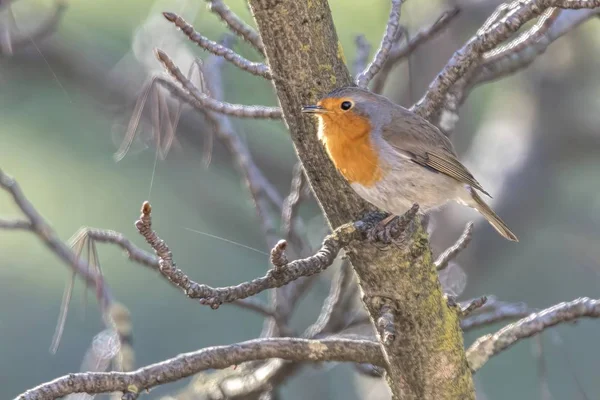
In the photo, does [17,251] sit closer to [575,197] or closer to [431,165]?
[431,165]

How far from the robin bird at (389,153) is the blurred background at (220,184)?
819 millimetres

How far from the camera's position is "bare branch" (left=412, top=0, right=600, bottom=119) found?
2.32m

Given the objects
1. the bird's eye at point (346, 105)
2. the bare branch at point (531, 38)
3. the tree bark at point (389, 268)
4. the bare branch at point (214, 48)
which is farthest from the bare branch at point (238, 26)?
the bare branch at point (531, 38)

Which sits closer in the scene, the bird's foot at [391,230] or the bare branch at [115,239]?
the bird's foot at [391,230]

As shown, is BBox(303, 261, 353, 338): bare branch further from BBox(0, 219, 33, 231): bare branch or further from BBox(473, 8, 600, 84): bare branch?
BBox(0, 219, 33, 231): bare branch

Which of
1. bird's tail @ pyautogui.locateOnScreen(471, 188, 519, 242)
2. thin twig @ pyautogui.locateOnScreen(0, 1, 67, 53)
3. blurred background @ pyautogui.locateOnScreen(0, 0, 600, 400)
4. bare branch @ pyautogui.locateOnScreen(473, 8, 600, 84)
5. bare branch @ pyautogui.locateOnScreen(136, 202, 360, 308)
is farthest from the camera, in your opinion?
blurred background @ pyautogui.locateOnScreen(0, 0, 600, 400)

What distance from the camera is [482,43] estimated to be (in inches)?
95.3

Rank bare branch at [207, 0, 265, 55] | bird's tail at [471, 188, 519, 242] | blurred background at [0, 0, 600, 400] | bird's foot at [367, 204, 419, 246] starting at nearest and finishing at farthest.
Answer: bird's foot at [367, 204, 419, 246], bare branch at [207, 0, 265, 55], bird's tail at [471, 188, 519, 242], blurred background at [0, 0, 600, 400]

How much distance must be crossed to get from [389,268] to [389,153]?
80 cm

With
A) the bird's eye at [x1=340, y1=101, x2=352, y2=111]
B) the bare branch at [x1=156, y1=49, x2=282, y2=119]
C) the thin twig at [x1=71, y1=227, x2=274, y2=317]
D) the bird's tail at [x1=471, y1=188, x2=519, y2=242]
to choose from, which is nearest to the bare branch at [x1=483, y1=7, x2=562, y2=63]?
the bird's eye at [x1=340, y1=101, x2=352, y2=111]

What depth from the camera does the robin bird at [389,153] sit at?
2578mm

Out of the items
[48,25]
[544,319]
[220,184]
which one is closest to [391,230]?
[544,319]

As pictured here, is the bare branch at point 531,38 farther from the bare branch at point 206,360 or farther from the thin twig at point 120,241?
the thin twig at point 120,241

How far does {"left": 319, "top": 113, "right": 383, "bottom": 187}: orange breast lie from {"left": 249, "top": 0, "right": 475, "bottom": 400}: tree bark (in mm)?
257
